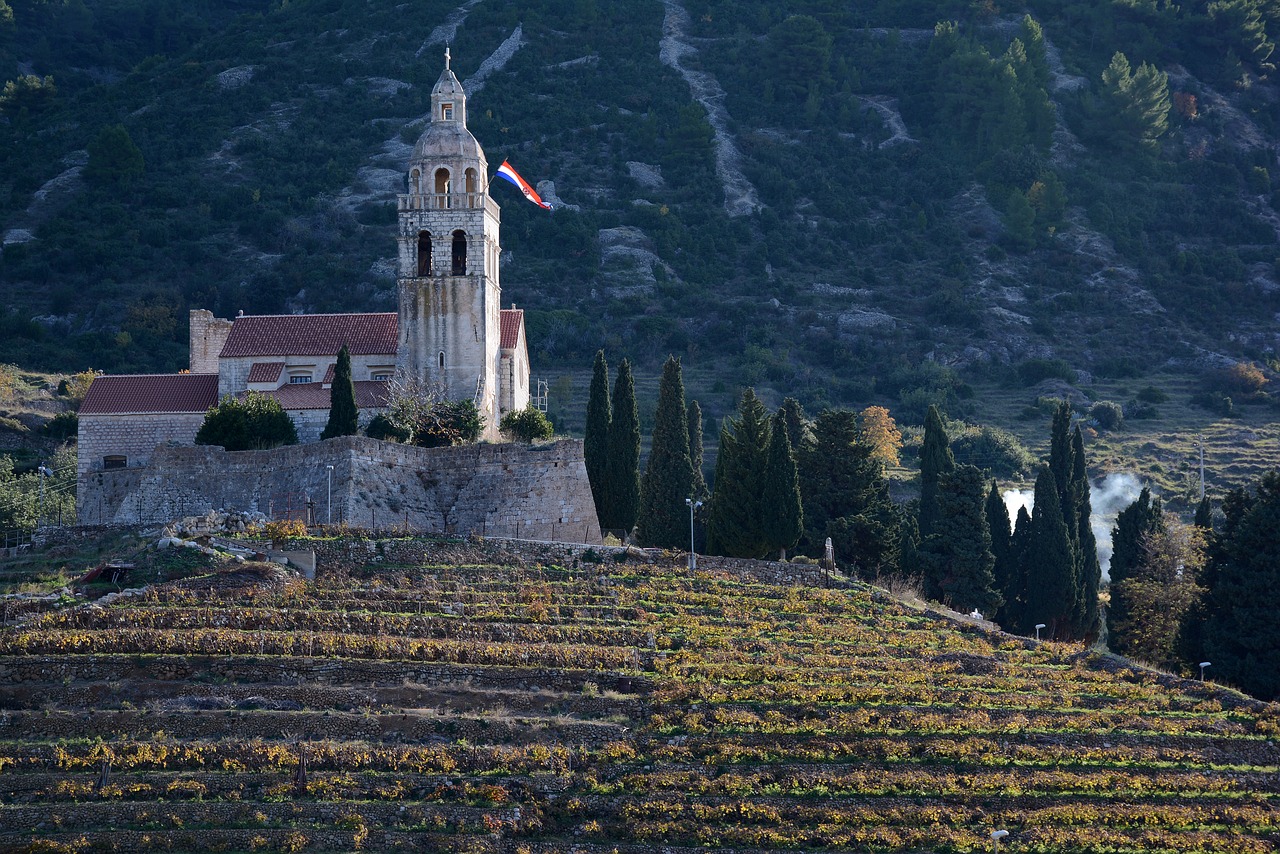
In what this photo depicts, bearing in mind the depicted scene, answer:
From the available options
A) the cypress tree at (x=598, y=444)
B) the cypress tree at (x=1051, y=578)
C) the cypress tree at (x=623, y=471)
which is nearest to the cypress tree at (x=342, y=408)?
the cypress tree at (x=598, y=444)

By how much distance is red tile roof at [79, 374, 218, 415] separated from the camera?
57.7 m

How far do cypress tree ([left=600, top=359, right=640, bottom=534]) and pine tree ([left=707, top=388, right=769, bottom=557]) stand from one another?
121 inches

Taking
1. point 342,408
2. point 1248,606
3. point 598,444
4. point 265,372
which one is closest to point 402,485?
point 342,408

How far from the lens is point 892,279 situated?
110 meters

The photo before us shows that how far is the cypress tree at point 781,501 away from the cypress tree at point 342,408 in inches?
507

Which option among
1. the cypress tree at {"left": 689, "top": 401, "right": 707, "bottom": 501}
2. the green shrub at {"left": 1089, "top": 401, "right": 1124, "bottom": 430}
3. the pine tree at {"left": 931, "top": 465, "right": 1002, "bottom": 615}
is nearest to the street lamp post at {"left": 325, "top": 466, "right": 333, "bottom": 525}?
the cypress tree at {"left": 689, "top": 401, "right": 707, "bottom": 501}

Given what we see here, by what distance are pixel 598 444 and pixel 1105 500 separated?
34425 millimetres

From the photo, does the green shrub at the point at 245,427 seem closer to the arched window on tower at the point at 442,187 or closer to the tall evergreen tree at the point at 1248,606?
the arched window on tower at the point at 442,187

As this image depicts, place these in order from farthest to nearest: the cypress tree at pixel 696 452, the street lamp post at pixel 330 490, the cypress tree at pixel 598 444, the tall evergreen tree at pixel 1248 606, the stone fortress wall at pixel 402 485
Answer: the cypress tree at pixel 696 452 → the cypress tree at pixel 598 444 → the stone fortress wall at pixel 402 485 → the street lamp post at pixel 330 490 → the tall evergreen tree at pixel 1248 606

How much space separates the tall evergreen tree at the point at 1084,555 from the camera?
5583cm

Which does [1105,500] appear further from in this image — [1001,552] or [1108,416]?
[1001,552]

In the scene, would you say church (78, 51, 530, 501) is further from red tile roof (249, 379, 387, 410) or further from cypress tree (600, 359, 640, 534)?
cypress tree (600, 359, 640, 534)

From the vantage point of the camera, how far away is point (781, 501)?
50406 millimetres

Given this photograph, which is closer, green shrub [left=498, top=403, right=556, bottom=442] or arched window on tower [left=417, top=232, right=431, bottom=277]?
green shrub [left=498, top=403, right=556, bottom=442]
